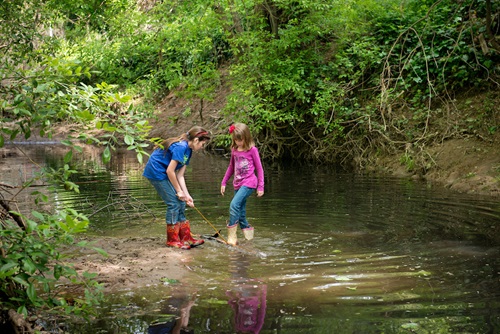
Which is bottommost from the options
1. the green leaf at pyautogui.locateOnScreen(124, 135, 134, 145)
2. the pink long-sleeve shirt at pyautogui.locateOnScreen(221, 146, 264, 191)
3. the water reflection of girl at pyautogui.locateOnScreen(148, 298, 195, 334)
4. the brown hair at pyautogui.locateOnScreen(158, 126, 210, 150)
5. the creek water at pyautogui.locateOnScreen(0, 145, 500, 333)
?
the water reflection of girl at pyautogui.locateOnScreen(148, 298, 195, 334)

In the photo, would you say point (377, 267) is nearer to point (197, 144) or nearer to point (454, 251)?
point (454, 251)

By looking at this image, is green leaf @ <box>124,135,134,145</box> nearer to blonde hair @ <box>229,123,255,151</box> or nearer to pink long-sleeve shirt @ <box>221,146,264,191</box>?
blonde hair @ <box>229,123,255,151</box>

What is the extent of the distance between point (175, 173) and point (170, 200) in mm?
387

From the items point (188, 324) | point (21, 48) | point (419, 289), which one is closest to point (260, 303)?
point (188, 324)

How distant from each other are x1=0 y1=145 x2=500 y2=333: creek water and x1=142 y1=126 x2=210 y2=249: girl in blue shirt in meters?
0.46

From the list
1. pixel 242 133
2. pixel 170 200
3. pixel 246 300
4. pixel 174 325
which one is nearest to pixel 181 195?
pixel 170 200

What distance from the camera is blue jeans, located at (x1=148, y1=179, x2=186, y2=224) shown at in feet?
27.5

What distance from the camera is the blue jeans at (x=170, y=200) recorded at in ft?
27.5

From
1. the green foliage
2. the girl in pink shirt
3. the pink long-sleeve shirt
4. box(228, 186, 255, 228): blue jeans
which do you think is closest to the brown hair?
the girl in pink shirt

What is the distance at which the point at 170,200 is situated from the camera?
27.7 feet

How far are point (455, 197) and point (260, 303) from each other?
797 centimetres

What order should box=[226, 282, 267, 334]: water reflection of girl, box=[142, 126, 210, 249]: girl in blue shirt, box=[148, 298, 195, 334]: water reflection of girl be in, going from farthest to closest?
box=[142, 126, 210, 249]: girl in blue shirt < box=[226, 282, 267, 334]: water reflection of girl < box=[148, 298, 195, 334]: water reflection of girl

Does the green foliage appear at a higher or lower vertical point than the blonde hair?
lower

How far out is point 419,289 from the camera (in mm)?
6414
